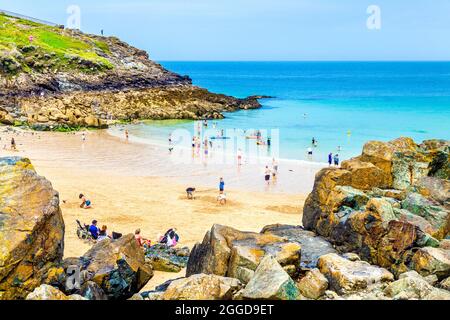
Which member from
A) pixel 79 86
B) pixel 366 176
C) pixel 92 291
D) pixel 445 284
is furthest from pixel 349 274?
pixel 79 86

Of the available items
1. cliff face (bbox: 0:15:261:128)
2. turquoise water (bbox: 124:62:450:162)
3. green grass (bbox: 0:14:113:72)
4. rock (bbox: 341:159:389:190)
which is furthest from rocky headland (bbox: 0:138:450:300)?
green grass (bbox: 0:14:113:72)

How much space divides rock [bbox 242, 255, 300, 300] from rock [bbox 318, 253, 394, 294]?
1431 millimetres

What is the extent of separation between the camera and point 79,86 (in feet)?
267

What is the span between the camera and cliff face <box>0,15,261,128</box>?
63.2m

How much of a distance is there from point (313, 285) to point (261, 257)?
4.84 ft

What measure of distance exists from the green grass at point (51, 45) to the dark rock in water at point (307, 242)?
226ft

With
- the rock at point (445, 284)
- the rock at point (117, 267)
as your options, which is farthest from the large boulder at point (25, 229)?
the rock at point (445, 284)

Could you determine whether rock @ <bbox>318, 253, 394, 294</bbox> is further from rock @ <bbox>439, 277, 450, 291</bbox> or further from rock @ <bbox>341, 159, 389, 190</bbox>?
rock @ <bbox>341, 159, 389, 190</bbox>

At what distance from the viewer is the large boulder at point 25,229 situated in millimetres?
10758

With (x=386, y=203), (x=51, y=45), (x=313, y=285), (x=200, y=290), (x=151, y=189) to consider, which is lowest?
(x=151, y=189)

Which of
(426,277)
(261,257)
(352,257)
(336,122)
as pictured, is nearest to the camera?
(426,277)

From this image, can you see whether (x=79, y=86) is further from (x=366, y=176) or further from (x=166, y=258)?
(x=366, y=176)

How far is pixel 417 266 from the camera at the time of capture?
37.3ft
